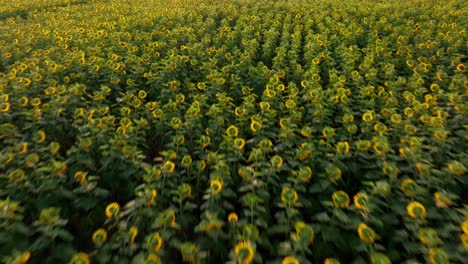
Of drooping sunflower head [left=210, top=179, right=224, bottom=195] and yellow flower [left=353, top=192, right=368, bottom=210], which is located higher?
yellow flower [left=353, top=192, right=368, bottom=210]

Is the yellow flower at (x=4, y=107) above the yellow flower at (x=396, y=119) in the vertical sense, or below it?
below

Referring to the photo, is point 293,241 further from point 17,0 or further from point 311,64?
point 17,0

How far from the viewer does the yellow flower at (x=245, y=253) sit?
4.68 feet

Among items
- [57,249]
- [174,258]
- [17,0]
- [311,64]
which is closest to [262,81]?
[311,64]

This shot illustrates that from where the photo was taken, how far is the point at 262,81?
3.75 m

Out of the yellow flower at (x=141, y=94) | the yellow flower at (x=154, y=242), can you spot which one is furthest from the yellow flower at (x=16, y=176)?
the yellow flower at (x=141, y=94)

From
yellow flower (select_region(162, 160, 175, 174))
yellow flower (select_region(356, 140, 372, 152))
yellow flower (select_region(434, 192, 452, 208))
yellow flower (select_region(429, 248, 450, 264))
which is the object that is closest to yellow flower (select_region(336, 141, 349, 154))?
yellow flower (select_region(356, 140, 372, 152))

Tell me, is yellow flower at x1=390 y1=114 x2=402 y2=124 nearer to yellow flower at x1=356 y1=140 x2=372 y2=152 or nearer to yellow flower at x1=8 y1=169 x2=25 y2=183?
yellow flower at x1=356 y1=140 x2=372 y2=152

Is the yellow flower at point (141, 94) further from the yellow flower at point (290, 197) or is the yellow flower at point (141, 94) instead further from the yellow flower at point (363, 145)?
the yellow flower at point (363, 145)

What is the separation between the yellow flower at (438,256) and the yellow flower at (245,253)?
87 centimetres

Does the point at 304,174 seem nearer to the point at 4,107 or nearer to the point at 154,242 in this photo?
the point at 154,242

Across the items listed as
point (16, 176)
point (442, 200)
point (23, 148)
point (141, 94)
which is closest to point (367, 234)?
point (442, 200)

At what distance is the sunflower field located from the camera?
1.67 meters

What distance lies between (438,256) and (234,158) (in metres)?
1.36
